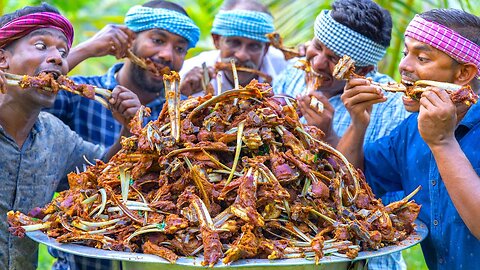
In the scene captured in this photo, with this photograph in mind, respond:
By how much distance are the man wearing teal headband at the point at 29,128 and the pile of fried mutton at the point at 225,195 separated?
1.49ft

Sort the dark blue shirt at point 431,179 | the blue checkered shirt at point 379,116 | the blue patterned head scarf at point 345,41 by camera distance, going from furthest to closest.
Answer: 1. the blue checkered shirt at point 379,116
2. the blue patterned head scarf at point 345,41
3. the dark blue shirt at point 431,179

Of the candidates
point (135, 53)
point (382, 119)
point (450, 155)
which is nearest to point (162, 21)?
point (135, 53)

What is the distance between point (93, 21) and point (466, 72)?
257 inches

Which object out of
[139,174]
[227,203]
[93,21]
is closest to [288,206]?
[227,203]

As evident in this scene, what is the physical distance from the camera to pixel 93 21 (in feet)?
28.7

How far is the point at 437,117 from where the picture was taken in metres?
2.62

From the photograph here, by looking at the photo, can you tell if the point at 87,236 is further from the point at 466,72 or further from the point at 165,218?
the point at 466,72

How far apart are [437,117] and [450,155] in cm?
15

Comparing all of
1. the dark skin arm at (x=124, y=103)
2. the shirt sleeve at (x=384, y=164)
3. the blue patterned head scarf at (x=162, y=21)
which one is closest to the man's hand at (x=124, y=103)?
the dark skin arm at (x=124, y=103)

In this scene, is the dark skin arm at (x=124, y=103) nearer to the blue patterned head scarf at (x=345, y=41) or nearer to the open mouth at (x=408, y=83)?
the blue patterned head scarf at (x=345, y=41)

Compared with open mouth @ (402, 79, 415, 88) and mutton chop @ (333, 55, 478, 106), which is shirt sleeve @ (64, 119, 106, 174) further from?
open mouth @ (402, 79, 415, 88)

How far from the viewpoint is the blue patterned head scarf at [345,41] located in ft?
12.4

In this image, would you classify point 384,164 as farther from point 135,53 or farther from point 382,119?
point 135,53

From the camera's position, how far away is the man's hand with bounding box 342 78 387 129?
315 centimetres
